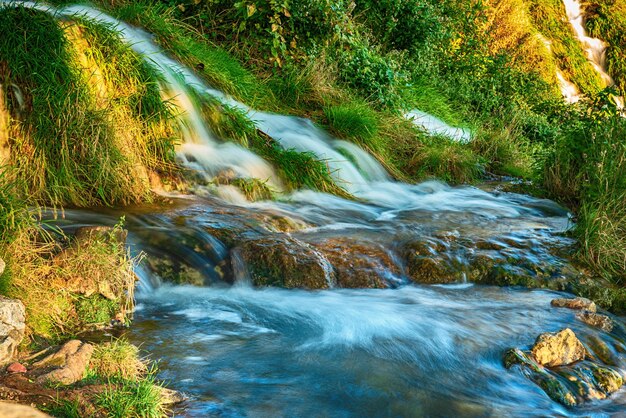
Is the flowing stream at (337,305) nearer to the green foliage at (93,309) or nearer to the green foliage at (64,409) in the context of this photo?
the green foliage at (93,309)

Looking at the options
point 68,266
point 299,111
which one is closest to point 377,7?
point 299,111

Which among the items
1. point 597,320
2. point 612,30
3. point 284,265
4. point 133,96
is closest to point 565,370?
point 597,320

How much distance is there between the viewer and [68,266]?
Answer: 3.81 metres

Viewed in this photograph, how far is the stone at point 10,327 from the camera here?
302cm

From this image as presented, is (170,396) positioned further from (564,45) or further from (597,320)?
(564,45)

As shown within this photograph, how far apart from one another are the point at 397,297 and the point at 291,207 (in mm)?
2122

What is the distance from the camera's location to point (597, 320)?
4395 mm

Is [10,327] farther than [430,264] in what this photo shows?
No

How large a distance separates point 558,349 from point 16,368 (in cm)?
264

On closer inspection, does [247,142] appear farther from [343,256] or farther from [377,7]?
[377,7]

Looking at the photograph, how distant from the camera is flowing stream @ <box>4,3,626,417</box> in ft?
10.8

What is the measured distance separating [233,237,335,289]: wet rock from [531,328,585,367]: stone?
5.00 ft

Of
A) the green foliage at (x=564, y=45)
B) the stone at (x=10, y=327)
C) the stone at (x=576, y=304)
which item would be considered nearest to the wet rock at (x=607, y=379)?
the stone at (x=576, y=304)

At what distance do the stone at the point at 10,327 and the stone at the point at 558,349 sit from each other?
99.6 inches
